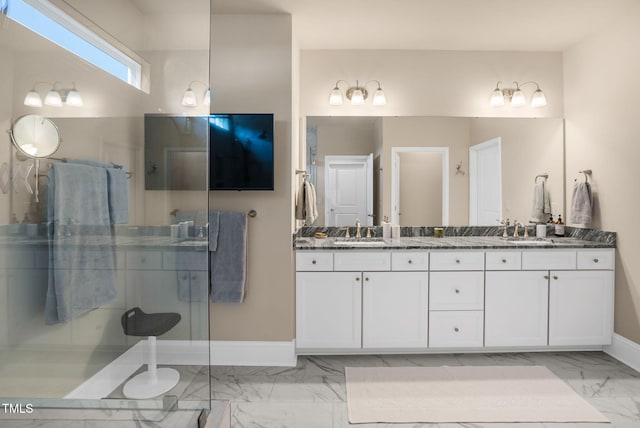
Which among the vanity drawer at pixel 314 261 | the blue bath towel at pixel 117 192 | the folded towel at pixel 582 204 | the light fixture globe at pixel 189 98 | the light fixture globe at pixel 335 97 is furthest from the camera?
the light fixture globe at pixel 335 97

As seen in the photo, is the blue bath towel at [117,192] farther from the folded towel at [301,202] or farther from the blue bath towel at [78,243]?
the folded towel at [301,202]

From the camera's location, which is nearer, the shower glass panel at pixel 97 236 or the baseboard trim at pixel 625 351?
the shower glass panel at pixel 97 236

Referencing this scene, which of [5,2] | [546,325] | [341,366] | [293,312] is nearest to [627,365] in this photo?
[546,325]

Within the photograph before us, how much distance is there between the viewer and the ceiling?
257cm

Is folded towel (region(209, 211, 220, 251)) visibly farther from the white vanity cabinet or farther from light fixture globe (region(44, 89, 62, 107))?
light fixture globe (region(44, 89, 62, 107))

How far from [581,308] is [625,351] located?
15.5 inches

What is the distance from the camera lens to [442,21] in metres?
2.82

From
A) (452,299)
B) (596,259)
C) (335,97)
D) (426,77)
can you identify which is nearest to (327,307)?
(452,299)

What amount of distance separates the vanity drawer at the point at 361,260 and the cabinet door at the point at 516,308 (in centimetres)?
81

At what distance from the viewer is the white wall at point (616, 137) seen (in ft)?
8.75

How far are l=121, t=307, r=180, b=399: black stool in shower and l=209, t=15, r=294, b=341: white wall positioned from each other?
182cm

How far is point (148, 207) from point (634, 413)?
2718mm

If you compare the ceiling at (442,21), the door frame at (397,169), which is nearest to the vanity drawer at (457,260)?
the door frame at (397,169)

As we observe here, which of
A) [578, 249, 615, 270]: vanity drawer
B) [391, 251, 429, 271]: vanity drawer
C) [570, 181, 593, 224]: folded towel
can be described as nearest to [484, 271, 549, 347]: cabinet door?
[578, 249, 615, 270]: vanity drawer
